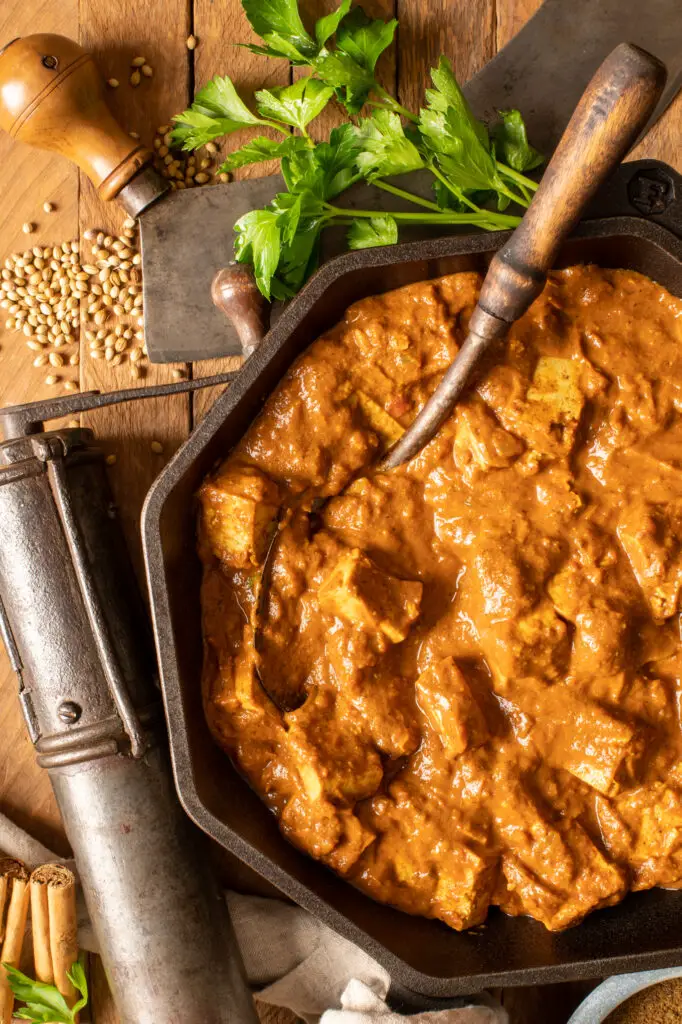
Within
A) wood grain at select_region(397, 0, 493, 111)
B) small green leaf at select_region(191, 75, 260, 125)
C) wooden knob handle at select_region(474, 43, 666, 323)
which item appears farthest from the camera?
wood grain at select_region(397, 0, 493, 111)

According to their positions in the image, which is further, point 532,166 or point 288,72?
point 288,72

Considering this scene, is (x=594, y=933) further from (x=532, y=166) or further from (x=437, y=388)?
(x=532, y=166)

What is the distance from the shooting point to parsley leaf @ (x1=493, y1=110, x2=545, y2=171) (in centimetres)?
219

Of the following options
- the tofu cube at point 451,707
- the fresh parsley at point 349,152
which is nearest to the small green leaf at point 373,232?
the fresh parsley at point 349,152

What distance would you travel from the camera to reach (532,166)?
7.28 feet

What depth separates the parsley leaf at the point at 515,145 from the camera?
2188 millimetres

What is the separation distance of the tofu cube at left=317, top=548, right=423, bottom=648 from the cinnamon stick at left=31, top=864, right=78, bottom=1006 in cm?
109

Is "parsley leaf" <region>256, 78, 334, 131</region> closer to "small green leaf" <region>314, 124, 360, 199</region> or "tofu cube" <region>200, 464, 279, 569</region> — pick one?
"small green leaf" <region>314, 124, 360, 199</region>

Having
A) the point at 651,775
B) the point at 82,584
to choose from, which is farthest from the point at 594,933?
the point at 82,584

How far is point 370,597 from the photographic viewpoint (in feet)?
6.71

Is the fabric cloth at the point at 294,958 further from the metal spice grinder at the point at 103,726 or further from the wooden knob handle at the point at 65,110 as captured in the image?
the wooden knob handle at the point at 65,110

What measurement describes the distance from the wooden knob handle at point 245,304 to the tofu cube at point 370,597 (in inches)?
21.7

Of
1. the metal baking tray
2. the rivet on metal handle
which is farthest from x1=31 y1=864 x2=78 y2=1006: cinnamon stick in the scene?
the metal baking tray

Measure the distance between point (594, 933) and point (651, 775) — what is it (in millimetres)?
398
